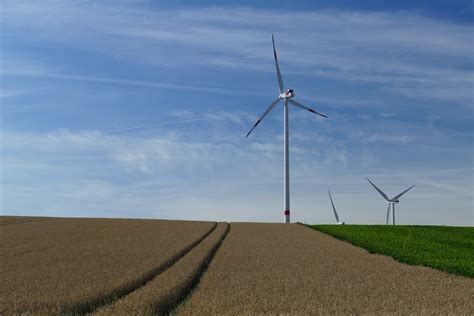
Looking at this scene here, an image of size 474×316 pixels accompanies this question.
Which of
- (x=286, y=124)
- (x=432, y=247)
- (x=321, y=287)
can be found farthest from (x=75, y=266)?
(x=286, y=124)

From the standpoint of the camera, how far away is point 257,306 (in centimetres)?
1296

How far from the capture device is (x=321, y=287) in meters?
16.3

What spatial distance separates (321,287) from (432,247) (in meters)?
23.4

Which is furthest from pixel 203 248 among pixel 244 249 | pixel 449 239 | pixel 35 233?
pixel 449 239

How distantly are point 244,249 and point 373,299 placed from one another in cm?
1457

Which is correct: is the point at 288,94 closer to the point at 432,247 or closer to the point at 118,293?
the point at 432,247

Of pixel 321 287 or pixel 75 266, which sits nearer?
pixel 321 287

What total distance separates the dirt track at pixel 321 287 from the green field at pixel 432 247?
2764 mm

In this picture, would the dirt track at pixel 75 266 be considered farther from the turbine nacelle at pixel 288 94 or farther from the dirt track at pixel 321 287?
the turbine nacelle at pixel 288 94

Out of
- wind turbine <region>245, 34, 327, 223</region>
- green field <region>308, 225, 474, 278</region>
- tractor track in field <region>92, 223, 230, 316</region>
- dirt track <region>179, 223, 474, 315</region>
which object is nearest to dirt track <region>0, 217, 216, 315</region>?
tractor track in field <region>92, 223, 230, 316</region>

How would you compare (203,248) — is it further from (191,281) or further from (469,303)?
(469,303)

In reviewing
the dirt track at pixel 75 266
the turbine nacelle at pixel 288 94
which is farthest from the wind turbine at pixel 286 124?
the dirt track at pixel 75 266

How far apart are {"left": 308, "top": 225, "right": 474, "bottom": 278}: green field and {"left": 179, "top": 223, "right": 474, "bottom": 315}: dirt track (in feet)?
9.07

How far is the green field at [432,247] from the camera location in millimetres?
26453
